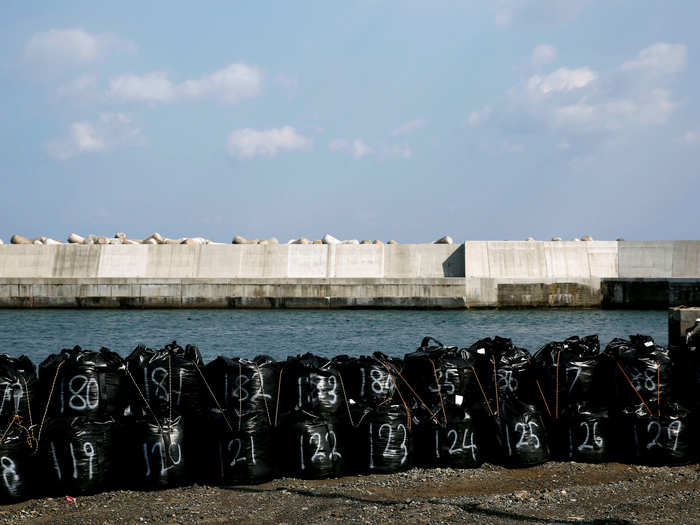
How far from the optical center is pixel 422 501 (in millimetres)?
4879

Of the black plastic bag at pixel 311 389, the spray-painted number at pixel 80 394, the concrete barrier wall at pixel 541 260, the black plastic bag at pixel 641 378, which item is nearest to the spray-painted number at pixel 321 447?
the black plastic bag at pixel 311 389

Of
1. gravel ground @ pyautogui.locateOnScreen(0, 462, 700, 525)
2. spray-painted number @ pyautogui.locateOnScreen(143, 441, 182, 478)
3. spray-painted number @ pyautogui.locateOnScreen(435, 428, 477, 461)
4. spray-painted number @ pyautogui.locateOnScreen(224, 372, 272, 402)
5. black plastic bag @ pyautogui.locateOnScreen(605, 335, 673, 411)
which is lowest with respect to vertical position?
gravel ground @ pyautogui.locateOnScreen(0, 462, 700, 525)

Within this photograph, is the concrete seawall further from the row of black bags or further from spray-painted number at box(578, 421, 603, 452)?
spray-painted number at box(578, 421, 603, 452)

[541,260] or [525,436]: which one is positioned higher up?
[541,260]

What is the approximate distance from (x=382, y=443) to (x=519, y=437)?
3.94 feet

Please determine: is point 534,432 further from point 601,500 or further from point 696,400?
point 696,400

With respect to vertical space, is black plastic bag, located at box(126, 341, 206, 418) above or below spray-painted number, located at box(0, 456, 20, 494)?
above

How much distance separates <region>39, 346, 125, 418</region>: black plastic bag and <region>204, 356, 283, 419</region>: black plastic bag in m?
0.92

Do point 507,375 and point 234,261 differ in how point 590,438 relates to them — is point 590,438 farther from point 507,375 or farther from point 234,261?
point 234,261

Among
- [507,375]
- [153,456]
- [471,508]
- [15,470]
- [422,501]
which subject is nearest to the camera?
[471,508]

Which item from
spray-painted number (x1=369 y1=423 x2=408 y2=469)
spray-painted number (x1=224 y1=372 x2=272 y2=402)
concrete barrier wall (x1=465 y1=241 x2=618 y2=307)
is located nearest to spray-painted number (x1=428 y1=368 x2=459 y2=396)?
spray-painted number (x1=369 y1=423 x2=408 y2=469)

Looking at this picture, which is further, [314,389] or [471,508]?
[314,389]

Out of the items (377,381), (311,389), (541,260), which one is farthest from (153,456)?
(541,260)

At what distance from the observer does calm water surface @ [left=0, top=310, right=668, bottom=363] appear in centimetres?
1755
